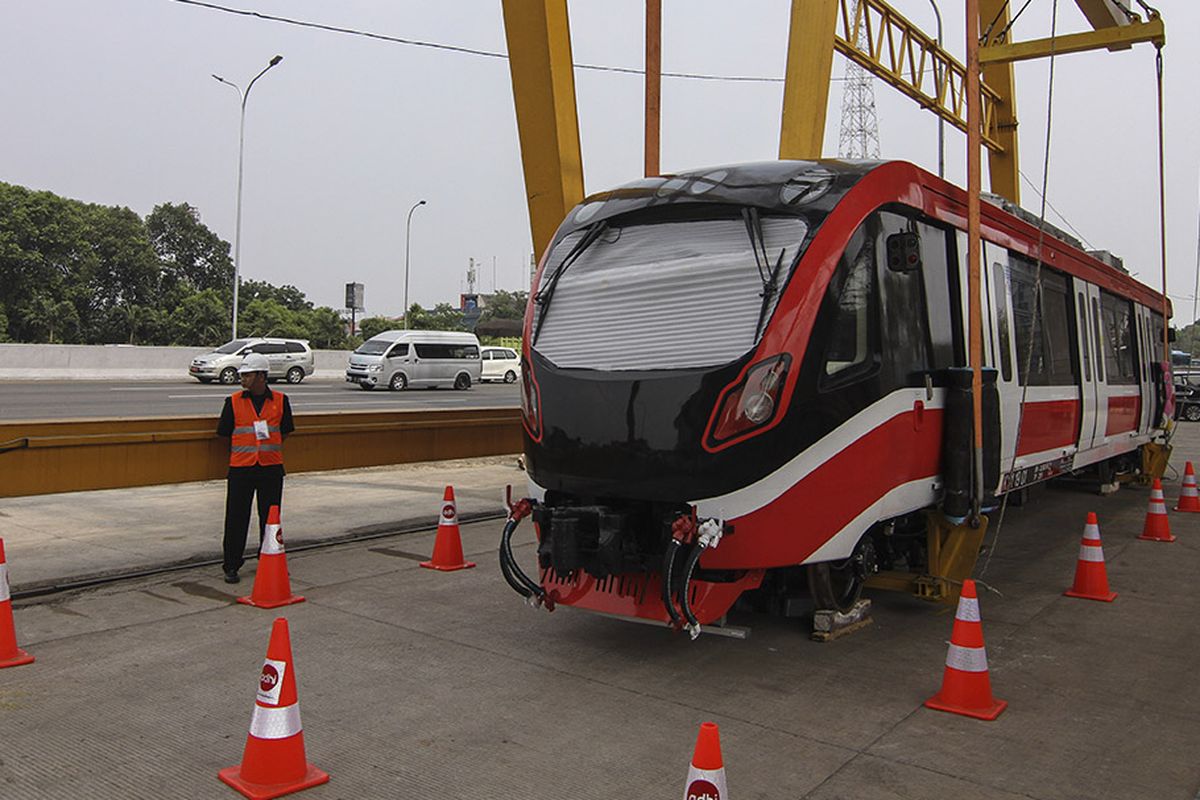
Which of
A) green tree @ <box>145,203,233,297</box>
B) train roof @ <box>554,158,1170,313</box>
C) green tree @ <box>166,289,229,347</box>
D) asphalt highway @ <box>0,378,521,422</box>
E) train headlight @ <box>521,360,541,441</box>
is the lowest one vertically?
asphalt highway @ <box>0,378,521,422</box>

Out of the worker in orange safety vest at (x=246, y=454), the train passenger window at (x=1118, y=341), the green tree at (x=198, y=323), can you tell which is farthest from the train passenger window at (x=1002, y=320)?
the green tree at (x=198, y=323)

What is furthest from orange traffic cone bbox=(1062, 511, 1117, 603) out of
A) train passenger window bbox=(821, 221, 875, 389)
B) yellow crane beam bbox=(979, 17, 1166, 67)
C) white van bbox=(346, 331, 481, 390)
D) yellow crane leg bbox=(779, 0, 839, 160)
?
white van bbox=(346, 331, 481, 390)

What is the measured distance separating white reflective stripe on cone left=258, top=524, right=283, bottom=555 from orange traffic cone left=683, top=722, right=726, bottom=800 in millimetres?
4418

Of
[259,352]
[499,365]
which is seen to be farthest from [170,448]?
[499,365]

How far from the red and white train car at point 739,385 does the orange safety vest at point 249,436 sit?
98.5 inches

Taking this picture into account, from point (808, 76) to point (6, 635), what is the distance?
9717 mm

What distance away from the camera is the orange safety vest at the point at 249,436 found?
7.05m

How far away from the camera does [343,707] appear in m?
4.63

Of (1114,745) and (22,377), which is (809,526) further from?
(22,377)

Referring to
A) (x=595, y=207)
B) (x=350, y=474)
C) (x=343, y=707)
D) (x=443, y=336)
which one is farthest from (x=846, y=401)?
(x=443, y=336)

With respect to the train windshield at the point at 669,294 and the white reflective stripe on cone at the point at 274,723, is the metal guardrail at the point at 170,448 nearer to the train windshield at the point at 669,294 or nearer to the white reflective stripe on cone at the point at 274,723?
the train windshield at the point at 669,294

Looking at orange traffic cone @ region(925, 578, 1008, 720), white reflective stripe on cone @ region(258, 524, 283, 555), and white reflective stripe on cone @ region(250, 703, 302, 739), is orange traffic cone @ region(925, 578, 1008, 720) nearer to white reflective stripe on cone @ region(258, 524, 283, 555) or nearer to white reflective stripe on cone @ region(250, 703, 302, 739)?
white reflective stripe on cone @ region(250, 703, 302, 739)

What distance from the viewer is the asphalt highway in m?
19.3

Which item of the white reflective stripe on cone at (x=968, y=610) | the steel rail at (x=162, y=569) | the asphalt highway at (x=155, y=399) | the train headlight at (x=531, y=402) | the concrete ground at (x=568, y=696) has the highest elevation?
the train headlight at (x=531, y=402)
